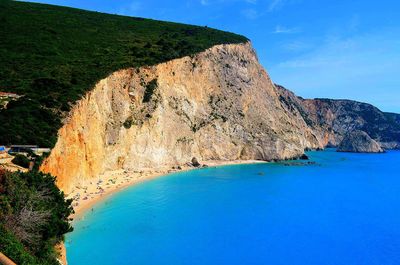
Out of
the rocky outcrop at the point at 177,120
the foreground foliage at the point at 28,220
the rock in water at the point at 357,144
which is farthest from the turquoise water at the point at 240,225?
the rock in water at the point at 357,144

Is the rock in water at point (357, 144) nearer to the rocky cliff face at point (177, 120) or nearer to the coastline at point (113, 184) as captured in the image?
the rocky cliff face at point (177, 120)

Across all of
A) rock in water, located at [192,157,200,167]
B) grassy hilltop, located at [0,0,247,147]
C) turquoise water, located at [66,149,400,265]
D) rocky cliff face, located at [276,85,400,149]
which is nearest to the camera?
turquoise water, located at [66,149,400,265]

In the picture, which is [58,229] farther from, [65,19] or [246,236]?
[65,19]

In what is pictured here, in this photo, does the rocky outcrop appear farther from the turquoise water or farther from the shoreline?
the turquoise water

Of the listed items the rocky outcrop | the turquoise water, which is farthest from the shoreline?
the turquoise water

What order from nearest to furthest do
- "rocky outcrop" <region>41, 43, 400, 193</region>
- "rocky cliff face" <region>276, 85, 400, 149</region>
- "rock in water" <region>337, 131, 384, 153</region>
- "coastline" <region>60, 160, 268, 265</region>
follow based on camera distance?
"coastline" <region>60, 160, 268, 265</region> < "rocky outcrop" <region>41, 43, 400, 193</region> < "rock in water" <region>337, 131, 384, 153</region> < "rocky cliff face" <region>276, 85, 400, 149</region>

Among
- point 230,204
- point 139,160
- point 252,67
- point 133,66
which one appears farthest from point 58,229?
point 252,67
